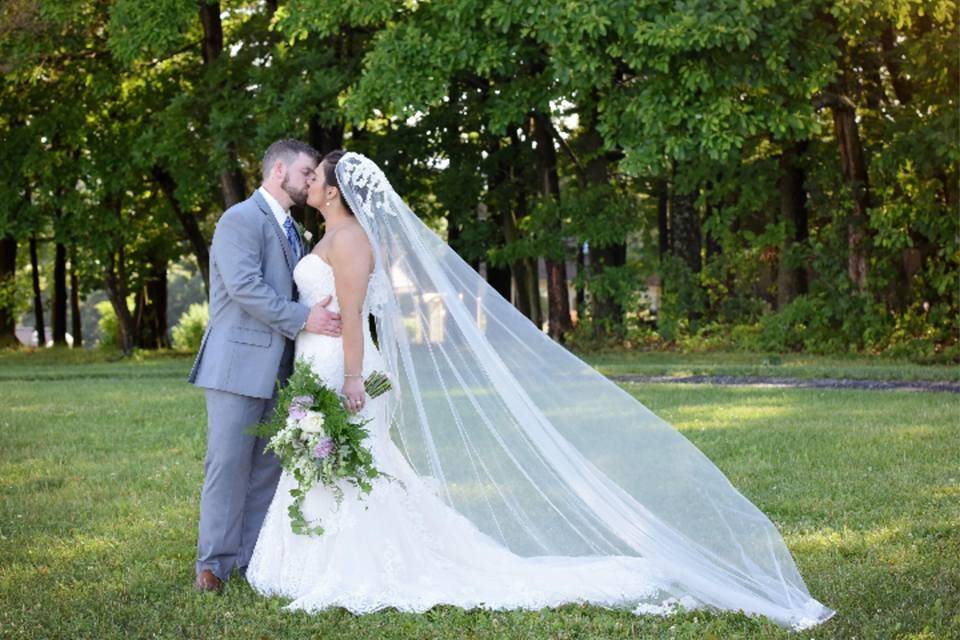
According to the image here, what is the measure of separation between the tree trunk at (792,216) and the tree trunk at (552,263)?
4379 mm

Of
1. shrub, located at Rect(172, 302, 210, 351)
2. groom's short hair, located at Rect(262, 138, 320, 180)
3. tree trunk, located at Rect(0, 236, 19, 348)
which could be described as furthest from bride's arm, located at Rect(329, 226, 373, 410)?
tree trunk, located at Rect(0, 236, 19, 348)

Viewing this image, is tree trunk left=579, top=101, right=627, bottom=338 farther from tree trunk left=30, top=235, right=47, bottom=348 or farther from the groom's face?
the groom's face

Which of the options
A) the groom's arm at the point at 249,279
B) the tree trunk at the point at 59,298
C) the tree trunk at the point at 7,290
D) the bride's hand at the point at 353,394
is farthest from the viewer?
the tree trunk at the point at 59,298

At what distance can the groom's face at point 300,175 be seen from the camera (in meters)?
7.12

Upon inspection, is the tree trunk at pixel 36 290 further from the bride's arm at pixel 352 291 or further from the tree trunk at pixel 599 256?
the bride's arm at pixel 352 291

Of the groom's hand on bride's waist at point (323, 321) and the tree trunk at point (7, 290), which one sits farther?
the tree trunk at point (7, 290)

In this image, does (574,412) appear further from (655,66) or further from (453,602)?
(655,66)

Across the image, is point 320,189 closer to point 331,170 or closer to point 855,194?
point 331,170

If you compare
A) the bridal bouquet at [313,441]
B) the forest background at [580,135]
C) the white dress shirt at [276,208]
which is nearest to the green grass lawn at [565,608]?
the bridal bouquet at [313,441]

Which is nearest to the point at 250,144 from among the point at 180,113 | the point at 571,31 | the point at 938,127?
the point at 180,113

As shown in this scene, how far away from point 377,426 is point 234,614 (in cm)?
136

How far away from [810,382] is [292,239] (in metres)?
11.2

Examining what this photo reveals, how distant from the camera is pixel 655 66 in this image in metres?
18.8

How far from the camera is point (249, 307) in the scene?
22.5 feet
